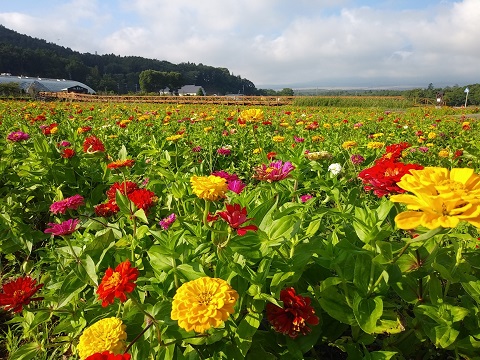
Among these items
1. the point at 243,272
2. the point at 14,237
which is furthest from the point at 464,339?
the point at 14,237

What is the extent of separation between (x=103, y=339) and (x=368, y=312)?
2.40ft

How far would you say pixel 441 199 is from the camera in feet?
2.15

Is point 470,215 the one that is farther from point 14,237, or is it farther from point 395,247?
point 14,237

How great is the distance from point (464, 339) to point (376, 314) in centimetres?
29

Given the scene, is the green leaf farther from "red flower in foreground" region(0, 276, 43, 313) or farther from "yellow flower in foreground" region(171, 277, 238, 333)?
"red flower in foreground" region(0, 276, 43, 313)

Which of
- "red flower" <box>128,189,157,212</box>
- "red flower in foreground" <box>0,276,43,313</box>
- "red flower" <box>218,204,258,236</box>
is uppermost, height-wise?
"red flower" <box>218,204,258,236</box>

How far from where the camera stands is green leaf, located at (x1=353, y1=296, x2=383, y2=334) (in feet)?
3.11

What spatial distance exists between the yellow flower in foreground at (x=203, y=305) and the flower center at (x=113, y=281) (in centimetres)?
19

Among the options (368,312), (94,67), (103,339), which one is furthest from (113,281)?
(94,67)

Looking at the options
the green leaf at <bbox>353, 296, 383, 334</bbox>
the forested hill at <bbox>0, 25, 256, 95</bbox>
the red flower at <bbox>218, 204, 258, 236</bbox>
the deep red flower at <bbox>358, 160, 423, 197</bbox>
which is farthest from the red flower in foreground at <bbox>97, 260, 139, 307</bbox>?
the forested hill at <bbox>0, 25, 256, 95</bbox>

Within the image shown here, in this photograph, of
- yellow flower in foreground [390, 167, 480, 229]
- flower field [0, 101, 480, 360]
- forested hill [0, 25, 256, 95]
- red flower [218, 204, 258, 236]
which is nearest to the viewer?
yellow flower in foreground [390, 167, 480, 229]

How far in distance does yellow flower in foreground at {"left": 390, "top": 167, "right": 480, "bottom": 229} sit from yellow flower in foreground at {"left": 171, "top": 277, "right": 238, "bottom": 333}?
415 millimetres

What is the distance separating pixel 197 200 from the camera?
1407 mm

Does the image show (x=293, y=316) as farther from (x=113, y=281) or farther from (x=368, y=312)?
(x=113, y=281)
